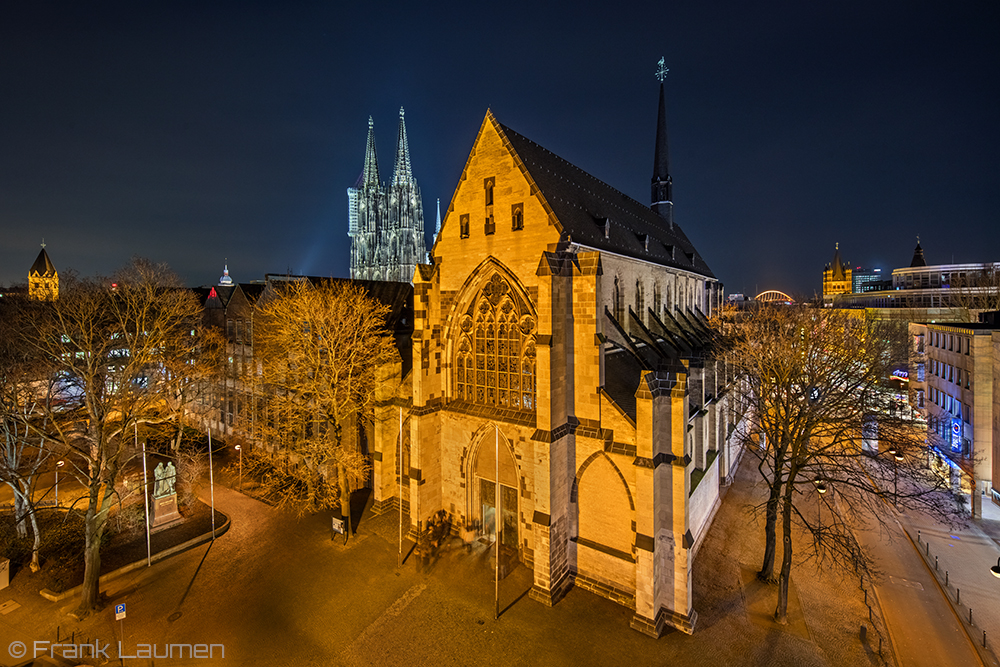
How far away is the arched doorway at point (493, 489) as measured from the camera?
17.2 metres

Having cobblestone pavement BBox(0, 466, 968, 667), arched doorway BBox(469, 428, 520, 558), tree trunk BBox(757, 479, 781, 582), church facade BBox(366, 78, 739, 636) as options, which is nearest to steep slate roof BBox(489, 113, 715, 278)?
church facade BBox(366, 78, 739, 636)

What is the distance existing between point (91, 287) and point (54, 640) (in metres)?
19.5

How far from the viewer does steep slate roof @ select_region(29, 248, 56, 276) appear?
199ft

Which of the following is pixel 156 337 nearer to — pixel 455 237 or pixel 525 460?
pixel 455 237

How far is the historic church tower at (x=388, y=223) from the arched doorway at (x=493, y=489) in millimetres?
75730

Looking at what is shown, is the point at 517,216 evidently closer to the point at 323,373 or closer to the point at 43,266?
the point at 323,373

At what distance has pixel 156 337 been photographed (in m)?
16.8

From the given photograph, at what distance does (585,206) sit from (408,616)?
1841 cm

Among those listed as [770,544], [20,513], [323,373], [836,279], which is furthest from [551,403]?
[836,279]

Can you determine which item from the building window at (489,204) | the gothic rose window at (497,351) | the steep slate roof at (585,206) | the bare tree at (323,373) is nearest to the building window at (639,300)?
the steep slate roof at (585,206)

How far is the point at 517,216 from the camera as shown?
651 inches

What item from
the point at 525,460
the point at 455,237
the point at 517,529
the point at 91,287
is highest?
the point at 455,237

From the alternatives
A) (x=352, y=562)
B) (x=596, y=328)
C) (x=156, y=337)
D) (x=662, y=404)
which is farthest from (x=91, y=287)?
(x=662, y=404)

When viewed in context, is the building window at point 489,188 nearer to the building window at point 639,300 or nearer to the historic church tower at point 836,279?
the building window at point 639,300
